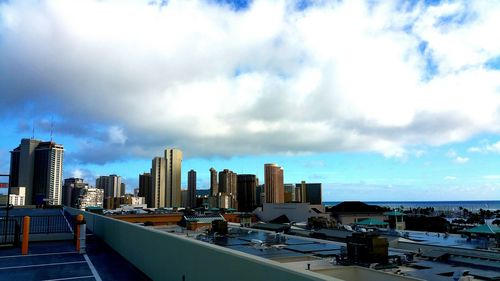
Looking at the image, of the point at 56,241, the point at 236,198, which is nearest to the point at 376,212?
the point at 56,241

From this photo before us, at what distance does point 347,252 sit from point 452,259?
5623 millimetres

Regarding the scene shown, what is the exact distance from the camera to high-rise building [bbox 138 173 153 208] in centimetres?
16605

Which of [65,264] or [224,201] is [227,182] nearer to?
[224,201]

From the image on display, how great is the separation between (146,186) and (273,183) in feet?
183

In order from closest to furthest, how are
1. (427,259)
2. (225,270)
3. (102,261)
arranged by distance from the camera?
1. (225,270)
2. (102,261)
3. (427,259)

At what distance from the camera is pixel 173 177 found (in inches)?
6038

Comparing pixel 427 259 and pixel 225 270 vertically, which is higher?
pixel 225 270

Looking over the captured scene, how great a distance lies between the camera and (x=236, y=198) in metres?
177

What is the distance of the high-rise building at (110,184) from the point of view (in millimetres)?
183875

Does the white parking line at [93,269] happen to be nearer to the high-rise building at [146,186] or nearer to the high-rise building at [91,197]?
the high-rise building at [91,197]

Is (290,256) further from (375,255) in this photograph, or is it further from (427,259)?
(427,259)

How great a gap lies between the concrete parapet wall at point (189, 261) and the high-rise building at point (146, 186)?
515ft

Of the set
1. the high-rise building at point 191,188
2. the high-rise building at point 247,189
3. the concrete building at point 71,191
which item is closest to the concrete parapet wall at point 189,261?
the concrete building at point 71,191

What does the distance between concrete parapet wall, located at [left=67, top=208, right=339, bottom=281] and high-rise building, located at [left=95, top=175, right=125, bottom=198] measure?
180 meters
